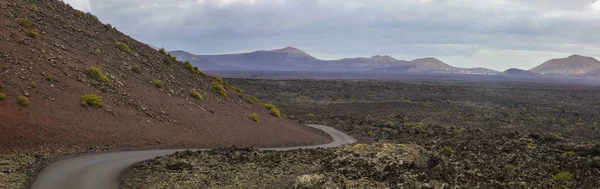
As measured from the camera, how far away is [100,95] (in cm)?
3662

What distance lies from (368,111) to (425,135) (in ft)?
94.0

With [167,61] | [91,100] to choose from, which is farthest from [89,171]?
[167,61]

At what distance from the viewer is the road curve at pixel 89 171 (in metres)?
21.1

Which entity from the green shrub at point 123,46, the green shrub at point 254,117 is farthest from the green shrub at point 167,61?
the green shrub at point 254,117

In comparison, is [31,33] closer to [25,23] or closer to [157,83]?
[25,23]

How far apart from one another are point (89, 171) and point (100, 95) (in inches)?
566

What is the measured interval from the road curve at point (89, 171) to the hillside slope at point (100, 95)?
313cm

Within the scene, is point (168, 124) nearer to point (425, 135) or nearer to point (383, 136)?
point (383, 136)

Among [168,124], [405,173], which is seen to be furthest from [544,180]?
[168,124]

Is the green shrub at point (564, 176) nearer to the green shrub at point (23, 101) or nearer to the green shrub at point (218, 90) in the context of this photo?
the green shrub at point (23, 101)

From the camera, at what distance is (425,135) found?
52.2m

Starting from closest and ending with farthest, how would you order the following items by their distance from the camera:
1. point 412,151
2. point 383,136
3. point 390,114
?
point 412,151
point 383,136
point 390,114

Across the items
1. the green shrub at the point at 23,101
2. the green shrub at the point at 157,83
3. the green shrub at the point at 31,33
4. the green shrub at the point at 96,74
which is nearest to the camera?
the green shrub at the point at 23,101

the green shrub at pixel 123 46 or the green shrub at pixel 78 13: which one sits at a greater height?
the green shrub at pixel 78 13
